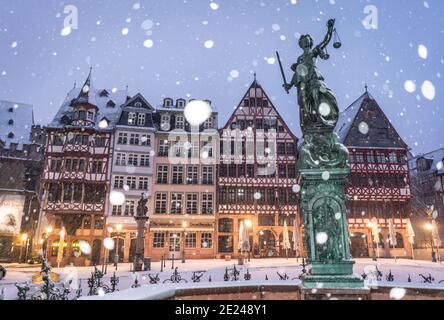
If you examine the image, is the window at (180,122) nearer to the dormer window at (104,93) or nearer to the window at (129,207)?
the dormer window at (104,93)

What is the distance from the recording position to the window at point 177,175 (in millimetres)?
34688

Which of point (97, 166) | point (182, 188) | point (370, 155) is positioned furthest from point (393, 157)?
point (97, 166)

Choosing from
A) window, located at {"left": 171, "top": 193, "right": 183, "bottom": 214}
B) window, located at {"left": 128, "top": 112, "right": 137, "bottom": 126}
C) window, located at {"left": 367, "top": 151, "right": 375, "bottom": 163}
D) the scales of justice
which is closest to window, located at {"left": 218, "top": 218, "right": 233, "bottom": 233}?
window, located at {"left": 171, "top": 193, "right": 183, "bottom": 214}

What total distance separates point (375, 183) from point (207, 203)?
59.6 feet

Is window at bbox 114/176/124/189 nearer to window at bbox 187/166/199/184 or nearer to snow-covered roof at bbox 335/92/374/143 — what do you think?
window at bbox 187/166/199/184

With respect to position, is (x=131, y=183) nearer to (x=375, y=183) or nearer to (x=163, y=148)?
(x=163, y=148)

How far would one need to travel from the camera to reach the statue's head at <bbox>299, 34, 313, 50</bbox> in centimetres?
732

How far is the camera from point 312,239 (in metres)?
6.41

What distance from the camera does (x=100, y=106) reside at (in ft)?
120

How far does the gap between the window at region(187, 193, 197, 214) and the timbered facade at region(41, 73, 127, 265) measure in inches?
323

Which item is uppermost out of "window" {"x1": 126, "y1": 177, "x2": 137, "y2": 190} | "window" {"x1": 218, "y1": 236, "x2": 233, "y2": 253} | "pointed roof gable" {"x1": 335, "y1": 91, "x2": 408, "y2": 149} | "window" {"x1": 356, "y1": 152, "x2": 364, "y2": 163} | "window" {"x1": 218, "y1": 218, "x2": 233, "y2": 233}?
"pointed roof gable" {"x1": 335, "y1": 91, "x2": 408, "y2": 149}

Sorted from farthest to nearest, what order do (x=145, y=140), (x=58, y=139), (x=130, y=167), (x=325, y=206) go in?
(x=145, y=140) → (x=130, y=167) → (x=58, y=139) → (x=325, y=206)
